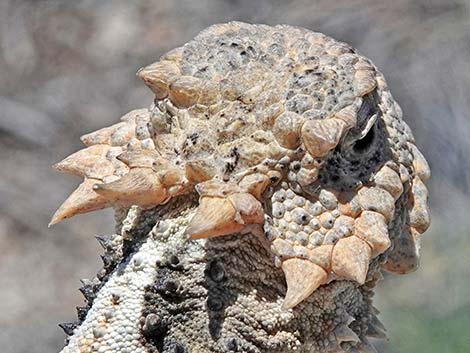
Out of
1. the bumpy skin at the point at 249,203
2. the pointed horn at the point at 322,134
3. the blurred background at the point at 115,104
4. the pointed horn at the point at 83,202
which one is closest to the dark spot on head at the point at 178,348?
the bumpy skin at the point at 249,203

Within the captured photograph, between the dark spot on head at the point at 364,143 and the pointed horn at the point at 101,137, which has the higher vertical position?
the pointed horn at the point at 101,137

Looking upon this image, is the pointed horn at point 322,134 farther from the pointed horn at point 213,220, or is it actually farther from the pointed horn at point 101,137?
the pointed horn at point 101,137

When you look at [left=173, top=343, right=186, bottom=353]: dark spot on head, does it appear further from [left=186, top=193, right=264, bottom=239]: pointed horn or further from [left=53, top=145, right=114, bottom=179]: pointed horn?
[left=53, top=145, right=114, bottom=179]: pointed horn

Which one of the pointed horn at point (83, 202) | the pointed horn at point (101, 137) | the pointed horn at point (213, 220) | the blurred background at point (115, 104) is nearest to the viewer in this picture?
the pointed horn at point (213, 220)

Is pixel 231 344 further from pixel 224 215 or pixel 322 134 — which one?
pixel 322 134

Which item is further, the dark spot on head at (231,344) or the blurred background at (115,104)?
the blurred background at (115,104)

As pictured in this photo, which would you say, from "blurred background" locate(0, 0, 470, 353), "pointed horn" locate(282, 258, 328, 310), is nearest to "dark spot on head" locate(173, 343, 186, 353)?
"pointed horn" locate(282, 258, 328, 310)

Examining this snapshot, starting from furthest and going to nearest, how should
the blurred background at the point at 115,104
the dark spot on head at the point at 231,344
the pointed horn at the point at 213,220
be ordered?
the blurred background at the point at 115,104 → the dark spot on head at the point at 231,344 → the pointed horn at the point at 213,220
